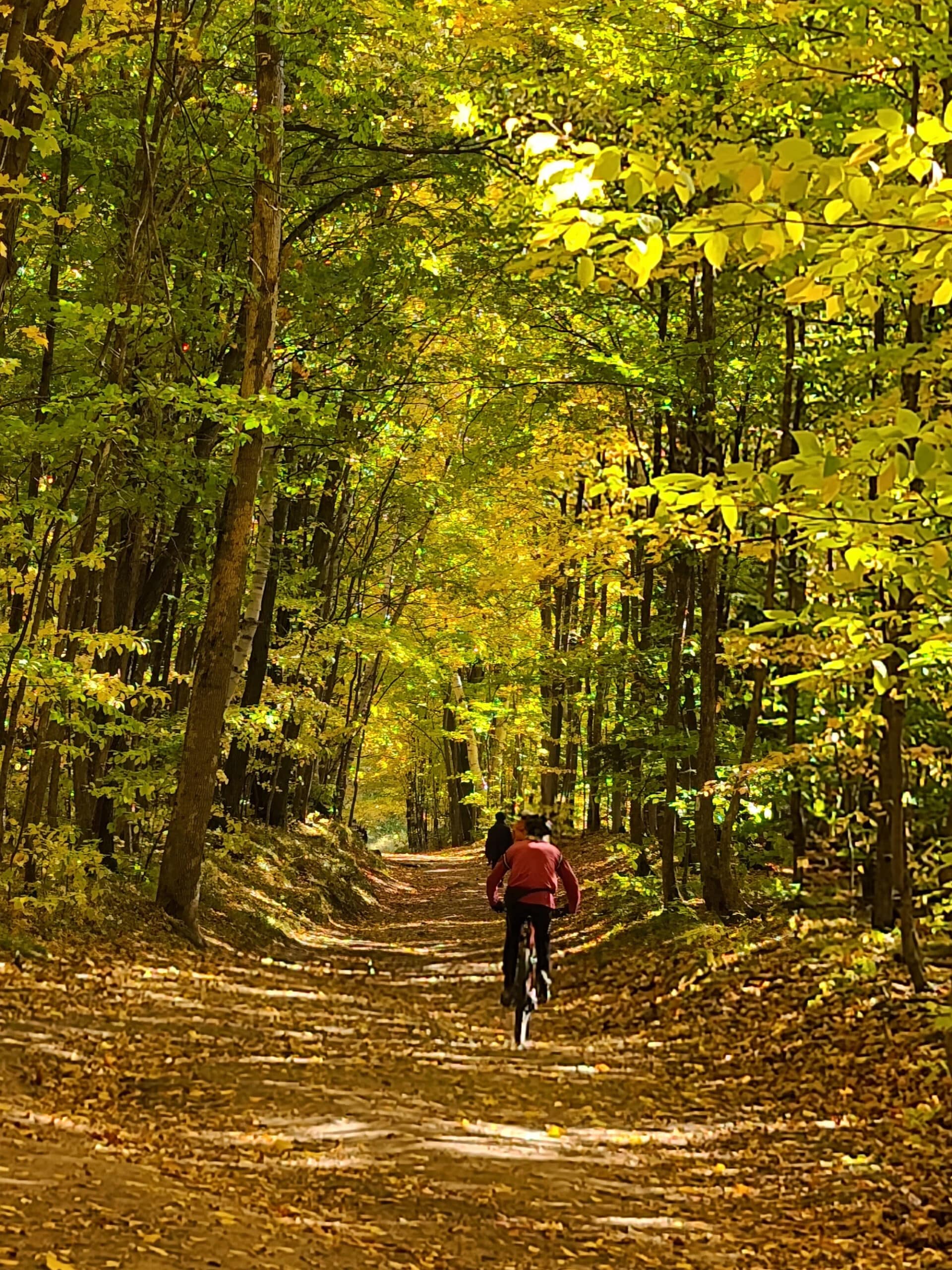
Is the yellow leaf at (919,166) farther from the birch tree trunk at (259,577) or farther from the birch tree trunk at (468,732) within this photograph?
the birch tree trunk at (468,732)

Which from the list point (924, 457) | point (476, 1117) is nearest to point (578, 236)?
point (924, 457)

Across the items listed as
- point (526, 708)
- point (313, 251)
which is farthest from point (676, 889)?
point (526, 708)

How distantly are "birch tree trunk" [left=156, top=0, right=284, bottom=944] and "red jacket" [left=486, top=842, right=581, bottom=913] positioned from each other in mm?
3937

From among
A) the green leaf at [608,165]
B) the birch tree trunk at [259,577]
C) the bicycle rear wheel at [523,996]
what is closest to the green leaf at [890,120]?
the green leaf at [608,165]

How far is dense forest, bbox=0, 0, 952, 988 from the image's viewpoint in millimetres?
4199

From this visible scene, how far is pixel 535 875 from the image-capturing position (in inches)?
360

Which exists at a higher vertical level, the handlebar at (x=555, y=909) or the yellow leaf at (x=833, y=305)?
the yellow leaf at (x=833, y=305)

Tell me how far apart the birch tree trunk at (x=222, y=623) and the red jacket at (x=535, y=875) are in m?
3.94

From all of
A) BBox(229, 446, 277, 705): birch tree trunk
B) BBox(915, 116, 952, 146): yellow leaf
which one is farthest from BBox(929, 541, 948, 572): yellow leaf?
BBox(229, 446, 277, 705): birch tree trunk

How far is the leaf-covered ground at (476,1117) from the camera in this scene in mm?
4648

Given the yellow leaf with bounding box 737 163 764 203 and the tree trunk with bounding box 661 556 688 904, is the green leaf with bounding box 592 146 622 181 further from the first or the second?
the tree trunk with bounding box 661 556 688 904

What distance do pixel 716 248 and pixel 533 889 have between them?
6986 millimetres

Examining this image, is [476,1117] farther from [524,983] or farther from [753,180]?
[753,180]

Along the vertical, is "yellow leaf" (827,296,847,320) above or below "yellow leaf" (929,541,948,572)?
above
